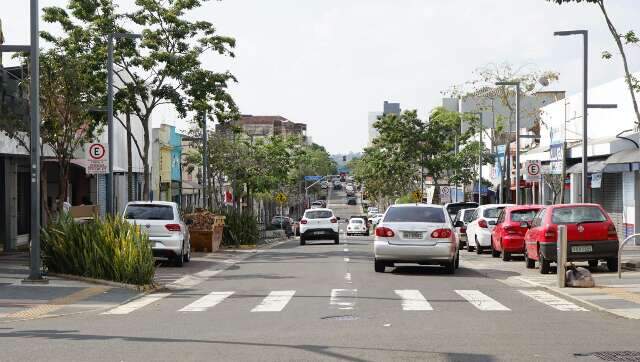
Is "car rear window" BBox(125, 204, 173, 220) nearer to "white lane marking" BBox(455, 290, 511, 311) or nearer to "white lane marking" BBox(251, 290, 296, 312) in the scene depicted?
"white lane marking" BBox(251, 290, 296, 312)

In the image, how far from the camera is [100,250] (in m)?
20.9

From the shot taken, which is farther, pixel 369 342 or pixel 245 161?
pixel 245 161

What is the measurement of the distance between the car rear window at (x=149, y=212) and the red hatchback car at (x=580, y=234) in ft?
31.3

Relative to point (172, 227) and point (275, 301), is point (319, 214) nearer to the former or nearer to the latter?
point (172, 227)

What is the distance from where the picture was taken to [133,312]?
617 inches

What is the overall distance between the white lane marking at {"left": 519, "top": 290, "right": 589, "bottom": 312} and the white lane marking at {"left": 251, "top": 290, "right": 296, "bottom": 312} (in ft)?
13.9

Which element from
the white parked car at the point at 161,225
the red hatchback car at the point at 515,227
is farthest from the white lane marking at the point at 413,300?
the red hatchback car at the point at 515,227

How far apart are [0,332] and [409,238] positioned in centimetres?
1207

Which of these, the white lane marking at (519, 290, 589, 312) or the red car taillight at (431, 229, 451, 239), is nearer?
the white lane marking at (519, 290, 589, 312)

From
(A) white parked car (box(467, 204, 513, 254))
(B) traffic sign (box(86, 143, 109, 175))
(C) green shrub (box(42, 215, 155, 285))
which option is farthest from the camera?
(A) white parked car (box(467, 204, 513, 254))

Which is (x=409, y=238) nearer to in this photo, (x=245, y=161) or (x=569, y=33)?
(x=569, y=33)

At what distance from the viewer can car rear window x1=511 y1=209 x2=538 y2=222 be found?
29.4 metres

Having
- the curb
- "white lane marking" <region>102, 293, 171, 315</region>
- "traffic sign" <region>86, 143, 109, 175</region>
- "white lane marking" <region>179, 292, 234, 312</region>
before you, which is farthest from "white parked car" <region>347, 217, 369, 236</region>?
"white lane marking" <region>102, 293, 171, 315</region>

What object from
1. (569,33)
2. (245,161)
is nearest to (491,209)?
(569,33)
